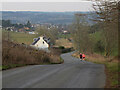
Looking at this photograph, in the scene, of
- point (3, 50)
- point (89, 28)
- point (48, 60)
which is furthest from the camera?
point (89, 28)

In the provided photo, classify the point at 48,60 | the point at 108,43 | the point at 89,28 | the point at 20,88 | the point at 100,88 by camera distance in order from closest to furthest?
the point at 20,88
the point at 100,88
the point at 48,60
the point at 108,43
the point at 89,28

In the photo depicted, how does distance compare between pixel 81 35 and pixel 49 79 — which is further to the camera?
pixel 81 35

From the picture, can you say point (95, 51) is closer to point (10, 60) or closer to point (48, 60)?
point (48, 60)

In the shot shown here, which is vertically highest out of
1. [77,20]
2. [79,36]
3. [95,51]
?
[77,20]

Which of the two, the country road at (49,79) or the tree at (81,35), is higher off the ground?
the tree at (81,35)

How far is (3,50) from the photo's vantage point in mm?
17484

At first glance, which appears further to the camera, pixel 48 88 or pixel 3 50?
pixel 3 50

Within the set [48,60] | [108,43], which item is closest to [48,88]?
[48,60]

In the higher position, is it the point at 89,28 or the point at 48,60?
the point at 89,28

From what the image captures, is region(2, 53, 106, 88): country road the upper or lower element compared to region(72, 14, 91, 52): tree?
lower

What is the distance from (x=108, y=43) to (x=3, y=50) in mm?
28670

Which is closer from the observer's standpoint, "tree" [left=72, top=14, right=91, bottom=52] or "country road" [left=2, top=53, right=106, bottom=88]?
"country road" [left=2, top=53, right=106, bottom=88]

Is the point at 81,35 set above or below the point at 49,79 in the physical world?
above

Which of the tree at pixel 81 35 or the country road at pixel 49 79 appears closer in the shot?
the country road at pixel 49 79
